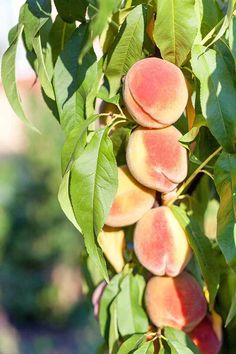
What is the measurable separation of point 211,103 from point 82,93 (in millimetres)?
151

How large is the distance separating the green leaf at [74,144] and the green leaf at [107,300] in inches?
7.8

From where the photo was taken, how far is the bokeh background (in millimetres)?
3414

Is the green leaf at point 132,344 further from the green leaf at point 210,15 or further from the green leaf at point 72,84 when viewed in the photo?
the green leaf at point 210,15

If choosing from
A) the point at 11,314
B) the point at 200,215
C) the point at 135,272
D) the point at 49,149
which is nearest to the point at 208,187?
the point at 200,215

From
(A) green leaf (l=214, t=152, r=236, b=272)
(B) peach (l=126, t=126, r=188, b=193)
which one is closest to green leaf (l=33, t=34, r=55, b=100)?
(B) peach (l=126, t=126, r=188, b=193)

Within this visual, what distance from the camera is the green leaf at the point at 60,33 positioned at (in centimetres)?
84

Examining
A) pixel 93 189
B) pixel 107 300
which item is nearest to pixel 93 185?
pixel 93 189

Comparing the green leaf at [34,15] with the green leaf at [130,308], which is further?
the green leaf at [130,308]

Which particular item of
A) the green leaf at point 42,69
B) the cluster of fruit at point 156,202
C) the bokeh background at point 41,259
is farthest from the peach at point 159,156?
the bokeh background at point 41,259

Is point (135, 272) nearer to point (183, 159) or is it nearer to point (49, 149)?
point (183, 159)

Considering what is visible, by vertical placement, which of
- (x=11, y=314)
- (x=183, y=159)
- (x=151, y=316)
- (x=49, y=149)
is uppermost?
(x=183, y=159)

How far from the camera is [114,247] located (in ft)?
2.85

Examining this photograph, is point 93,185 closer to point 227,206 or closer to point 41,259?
point 227,206

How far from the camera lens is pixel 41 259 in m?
3.52
